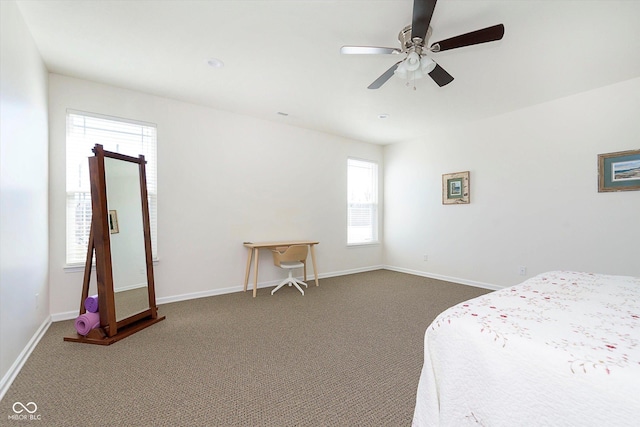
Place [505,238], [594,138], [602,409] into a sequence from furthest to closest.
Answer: [505,238] < [594,138] < [602,409]

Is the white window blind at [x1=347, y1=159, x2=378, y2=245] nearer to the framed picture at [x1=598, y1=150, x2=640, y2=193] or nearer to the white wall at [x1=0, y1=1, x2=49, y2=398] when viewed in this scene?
the framed picture at [x1=598, y1=150, x2=640, y2=193]

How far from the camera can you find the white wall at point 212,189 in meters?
3.16

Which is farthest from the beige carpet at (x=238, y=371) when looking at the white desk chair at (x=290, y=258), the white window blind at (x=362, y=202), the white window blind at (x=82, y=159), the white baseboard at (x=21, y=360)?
the white window blind at (x=362, y=202)

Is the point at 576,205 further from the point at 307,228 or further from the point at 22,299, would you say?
the point at 22,299

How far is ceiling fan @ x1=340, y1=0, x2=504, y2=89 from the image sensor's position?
1.86m

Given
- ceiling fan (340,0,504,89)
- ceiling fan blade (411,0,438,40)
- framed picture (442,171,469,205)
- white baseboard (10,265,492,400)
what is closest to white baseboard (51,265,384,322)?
white baseboard (10,265,492,400)

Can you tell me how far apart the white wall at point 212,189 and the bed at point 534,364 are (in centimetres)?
349

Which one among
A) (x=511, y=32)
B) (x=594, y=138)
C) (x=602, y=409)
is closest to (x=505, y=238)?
(x=594, y=138)

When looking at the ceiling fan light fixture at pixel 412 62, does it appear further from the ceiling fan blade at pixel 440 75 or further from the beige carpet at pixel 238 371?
the beige carpet at pixel 238 371

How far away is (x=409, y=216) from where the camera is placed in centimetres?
565

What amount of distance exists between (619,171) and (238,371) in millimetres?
4583

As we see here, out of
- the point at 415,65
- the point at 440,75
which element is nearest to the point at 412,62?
the point at 415,65

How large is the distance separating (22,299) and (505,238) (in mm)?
5509

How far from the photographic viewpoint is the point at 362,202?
5961mm
